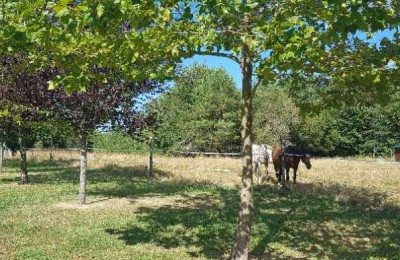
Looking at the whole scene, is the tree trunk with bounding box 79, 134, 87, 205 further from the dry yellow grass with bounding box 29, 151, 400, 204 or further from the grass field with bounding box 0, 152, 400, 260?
the dry yellow grass with bounding box 29, 151, 400, 204

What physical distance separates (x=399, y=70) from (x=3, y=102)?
13.0m

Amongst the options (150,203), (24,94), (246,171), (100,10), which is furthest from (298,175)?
(100,10)

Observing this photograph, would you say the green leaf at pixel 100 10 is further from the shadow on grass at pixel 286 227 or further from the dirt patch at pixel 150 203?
the dirt patch at pixel 150 203

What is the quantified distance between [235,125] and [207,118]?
304cm

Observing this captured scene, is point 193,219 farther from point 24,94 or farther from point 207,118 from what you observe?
point 207,118

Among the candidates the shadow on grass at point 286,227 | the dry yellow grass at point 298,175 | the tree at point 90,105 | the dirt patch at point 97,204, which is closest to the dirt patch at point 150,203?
the dirt patch at point 97,204

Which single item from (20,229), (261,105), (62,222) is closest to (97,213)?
(62,222)

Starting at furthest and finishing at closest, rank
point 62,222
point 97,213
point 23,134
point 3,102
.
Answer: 1. point 23,134
2. point 3,102
3. point 97,213
4. point 62,222

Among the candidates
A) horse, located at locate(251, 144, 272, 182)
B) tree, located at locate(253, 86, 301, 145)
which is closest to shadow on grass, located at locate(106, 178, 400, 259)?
horse, located at locate(251, 144, 272, 182)

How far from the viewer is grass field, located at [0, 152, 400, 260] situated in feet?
31.0

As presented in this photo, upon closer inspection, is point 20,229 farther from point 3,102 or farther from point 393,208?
point 393,208

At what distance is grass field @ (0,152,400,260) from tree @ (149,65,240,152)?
25822 mm

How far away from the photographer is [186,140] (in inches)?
1917

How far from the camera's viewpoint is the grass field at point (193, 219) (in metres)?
9.45
